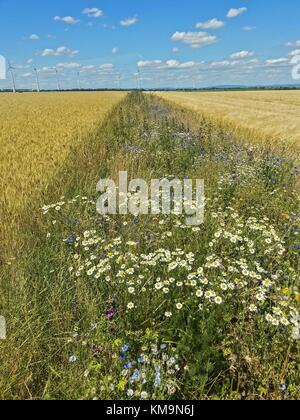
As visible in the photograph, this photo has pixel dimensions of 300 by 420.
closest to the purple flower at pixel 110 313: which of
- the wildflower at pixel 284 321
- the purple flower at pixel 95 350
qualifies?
the purple flower at pixel 95 350

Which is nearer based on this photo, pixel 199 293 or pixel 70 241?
pixel 199 293

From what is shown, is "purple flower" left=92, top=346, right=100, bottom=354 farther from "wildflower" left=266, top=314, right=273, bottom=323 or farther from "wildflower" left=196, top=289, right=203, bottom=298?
"wildflower" left=266, top=314, right=273, bottom=323

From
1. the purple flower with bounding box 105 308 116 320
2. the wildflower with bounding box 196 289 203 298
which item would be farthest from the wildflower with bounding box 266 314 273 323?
the purple flower with bounding box 105 308 116 320

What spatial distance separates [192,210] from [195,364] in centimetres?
237

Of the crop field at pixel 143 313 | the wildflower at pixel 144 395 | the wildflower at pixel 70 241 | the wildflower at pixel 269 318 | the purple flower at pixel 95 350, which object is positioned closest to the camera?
the wildflower at pixel 144 395

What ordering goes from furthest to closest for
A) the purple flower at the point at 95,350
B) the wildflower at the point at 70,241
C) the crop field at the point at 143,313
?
the wildflower at the point at 70,241 < the purple flower at the point at 95,350 < the crop field at the point at 143,313

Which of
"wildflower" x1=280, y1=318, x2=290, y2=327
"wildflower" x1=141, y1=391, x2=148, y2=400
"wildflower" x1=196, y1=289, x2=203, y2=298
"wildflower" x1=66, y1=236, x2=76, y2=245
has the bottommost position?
"wildflower" x1=141, y1=391, x2=148, y2=400

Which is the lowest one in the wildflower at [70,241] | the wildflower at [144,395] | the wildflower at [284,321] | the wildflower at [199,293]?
the wildflower at [144,395]

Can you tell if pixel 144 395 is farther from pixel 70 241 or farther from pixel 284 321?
pixel 70 241

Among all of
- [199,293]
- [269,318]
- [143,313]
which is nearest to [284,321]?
[269,318]

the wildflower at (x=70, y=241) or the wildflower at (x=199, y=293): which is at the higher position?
the wildflower at (x=70, y=241)

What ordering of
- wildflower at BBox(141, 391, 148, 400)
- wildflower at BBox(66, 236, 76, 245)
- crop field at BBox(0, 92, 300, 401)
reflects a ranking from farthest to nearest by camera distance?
wildflower at BBox(66, 236, 76, 245)
crop field at BBox(0, 92, 300, 401)
wildflower at BBox(141, 391, 148, 400)

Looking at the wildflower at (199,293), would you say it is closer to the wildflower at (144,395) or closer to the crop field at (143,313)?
the crop field at (143,313)

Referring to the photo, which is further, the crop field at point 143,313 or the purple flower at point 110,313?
the purple flower at point 110,313
